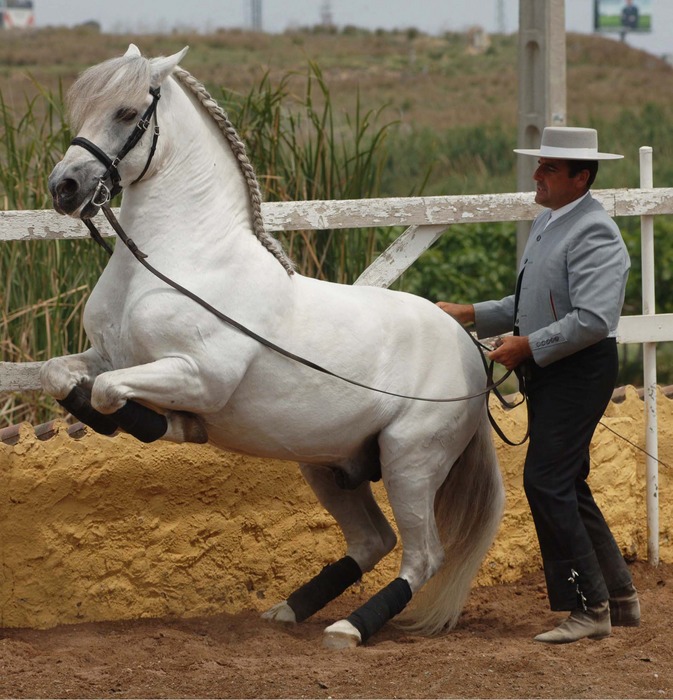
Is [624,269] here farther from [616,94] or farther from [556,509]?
[616,94]

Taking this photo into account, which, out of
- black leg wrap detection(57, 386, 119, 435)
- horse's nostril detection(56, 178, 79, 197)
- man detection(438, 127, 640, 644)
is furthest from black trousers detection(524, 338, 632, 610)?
horse's nostril detection(56, 178, 79, 197)

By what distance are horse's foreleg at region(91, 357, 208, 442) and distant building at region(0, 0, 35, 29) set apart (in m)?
66.4

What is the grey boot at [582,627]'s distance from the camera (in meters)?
4.34

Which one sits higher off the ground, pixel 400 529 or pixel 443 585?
pixel 400 529

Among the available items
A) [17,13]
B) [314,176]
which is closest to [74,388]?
[314,176]

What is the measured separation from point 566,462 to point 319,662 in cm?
114

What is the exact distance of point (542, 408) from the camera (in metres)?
4.38

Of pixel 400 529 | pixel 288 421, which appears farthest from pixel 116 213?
pixel 400 529

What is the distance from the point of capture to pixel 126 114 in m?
3.80

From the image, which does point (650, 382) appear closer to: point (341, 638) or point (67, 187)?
point (341, 638)

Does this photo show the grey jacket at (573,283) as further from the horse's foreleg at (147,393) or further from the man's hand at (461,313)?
the horse's foreleg at (147,393)

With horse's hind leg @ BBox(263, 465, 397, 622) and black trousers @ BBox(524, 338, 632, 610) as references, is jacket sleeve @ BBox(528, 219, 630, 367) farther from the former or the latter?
horse's hind leg @ BBox(263, 465, 397, 622)

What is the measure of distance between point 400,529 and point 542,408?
0.70 meters

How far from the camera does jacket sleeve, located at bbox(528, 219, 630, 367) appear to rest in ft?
13.5
